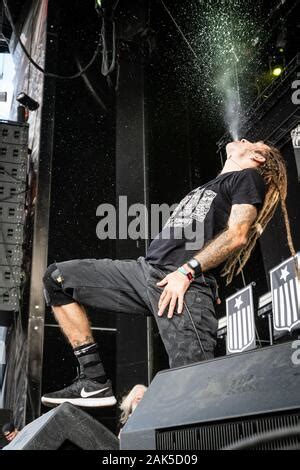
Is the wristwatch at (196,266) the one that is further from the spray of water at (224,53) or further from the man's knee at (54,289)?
the spray of water at (224,53)

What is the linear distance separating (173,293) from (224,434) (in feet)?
3.94

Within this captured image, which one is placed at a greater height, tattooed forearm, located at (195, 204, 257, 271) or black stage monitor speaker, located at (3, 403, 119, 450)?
tattooed forearm, located at (195, 204, 257, 271)

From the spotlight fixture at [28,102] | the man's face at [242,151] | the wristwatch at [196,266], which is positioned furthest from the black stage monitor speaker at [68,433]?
the spotlight fixture at [28,102]

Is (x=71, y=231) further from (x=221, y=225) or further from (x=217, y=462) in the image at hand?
(x=217, y=462)

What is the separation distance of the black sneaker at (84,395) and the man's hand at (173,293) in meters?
0.47

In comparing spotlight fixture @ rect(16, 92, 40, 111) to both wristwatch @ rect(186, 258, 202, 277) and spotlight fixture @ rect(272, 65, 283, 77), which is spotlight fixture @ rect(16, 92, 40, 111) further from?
wristwatch @ rect(186, 258, 202, 277)

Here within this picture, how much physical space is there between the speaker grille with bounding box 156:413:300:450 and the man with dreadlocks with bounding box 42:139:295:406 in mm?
1041

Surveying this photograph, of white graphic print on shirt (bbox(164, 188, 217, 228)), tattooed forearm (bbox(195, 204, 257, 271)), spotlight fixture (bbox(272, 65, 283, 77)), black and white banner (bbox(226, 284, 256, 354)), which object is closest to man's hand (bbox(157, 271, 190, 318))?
tattooed forearm (bbox(195, 204, 257, 271))

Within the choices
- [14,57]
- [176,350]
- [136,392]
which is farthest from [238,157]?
[14,57]

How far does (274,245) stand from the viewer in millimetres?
4668

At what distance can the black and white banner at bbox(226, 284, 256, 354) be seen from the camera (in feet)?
14.7

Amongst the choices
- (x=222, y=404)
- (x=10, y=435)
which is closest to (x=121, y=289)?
(x=222, y=404)

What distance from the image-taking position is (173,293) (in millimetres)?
2193

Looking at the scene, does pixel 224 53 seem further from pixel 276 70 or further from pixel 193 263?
pixel 193 263
